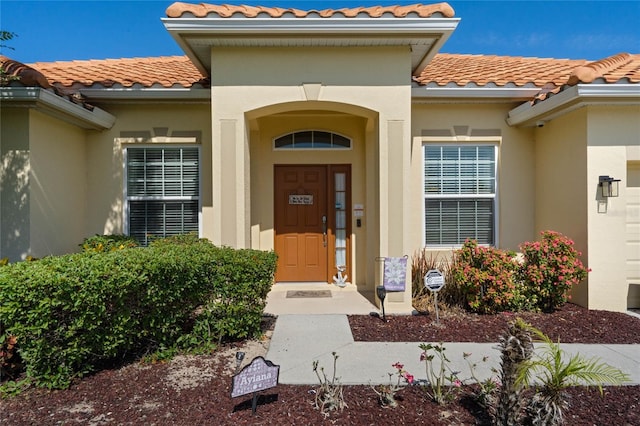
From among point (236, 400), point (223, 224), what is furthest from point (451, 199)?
point (236, 400)

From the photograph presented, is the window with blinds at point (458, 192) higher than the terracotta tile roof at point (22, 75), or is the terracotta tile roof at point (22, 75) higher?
the terracotta tile roof at point (22, 75)

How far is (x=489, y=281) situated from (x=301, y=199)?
149 inches

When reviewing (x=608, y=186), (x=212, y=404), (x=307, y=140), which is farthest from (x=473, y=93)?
(x=212, y=404)

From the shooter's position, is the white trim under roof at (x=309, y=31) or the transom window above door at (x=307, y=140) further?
the transom window above door at (x=307, y=140)

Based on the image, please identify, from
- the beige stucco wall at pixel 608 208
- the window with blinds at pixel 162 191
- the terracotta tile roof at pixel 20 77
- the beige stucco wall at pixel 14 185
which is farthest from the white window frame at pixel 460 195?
the beige stucco wall at pixel 14 185

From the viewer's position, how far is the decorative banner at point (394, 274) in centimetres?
541

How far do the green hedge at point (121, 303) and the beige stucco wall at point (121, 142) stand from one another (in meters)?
2.80

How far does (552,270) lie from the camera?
17.7ft

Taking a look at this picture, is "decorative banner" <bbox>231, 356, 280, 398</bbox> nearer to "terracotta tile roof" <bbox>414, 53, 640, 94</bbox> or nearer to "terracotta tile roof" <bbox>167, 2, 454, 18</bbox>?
"terracotta tile roof" <bbox>167, 2, 454, 18</bbox>

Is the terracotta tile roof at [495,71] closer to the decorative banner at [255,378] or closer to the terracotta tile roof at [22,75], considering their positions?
the decorative banner at [255,378]

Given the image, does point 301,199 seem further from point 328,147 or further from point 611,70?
point 611,70

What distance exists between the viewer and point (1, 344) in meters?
3.30

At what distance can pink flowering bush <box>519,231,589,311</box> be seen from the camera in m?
5.35

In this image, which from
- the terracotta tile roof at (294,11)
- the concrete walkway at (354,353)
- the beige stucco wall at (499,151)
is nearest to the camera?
the concrete walkway at (354,353)
